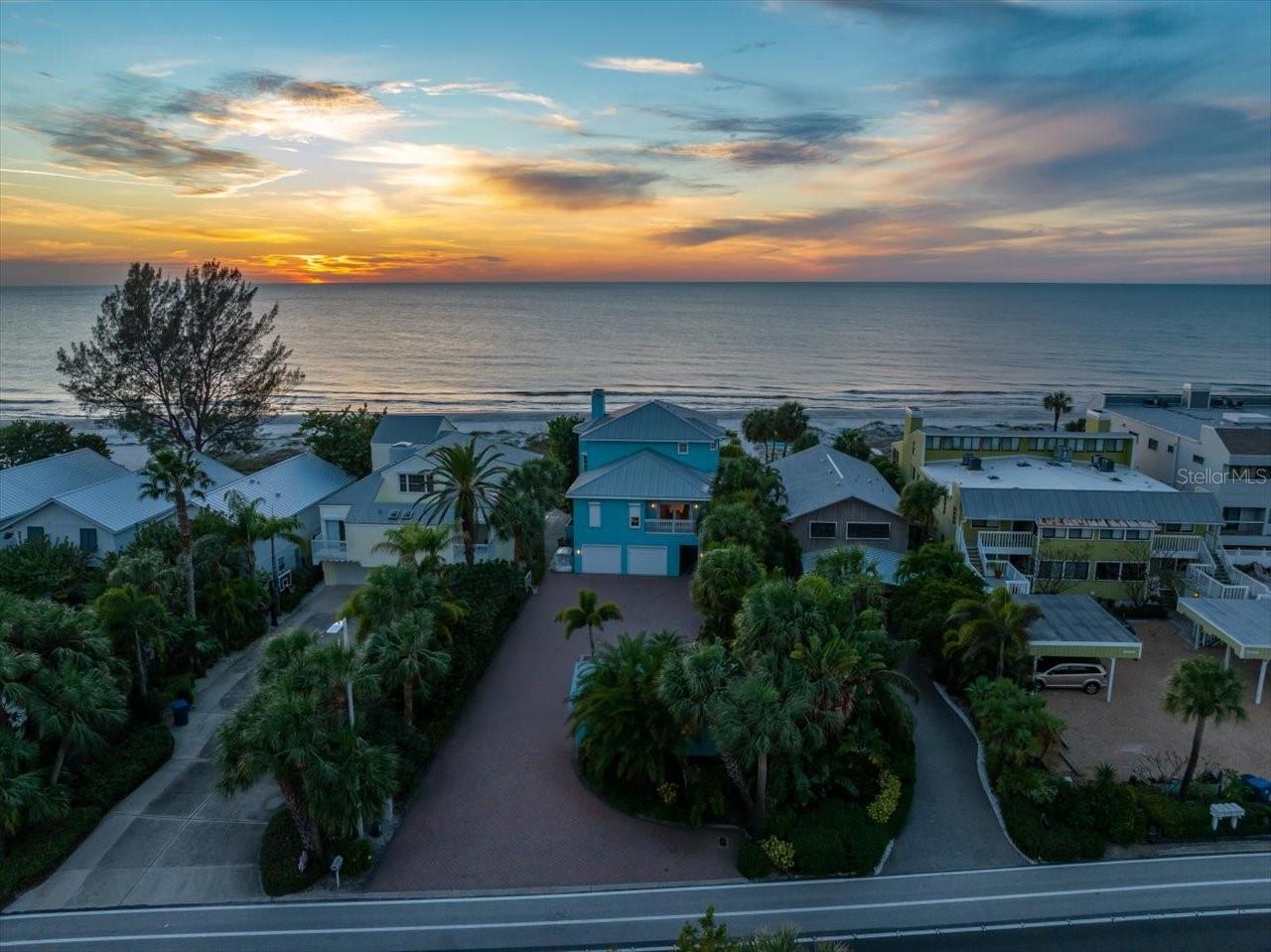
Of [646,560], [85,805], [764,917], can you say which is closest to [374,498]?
[646,560]

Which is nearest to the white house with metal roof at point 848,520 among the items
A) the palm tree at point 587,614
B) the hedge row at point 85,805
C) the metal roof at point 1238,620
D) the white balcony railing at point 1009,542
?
the white balcony railing at point 1009,542

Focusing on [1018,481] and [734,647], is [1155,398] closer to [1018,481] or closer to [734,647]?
[1018,481]

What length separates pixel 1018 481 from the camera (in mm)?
34312

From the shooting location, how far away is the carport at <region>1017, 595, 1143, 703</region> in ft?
77.8

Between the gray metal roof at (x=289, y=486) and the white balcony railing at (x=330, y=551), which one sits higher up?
the gray metal roof at (x=289, y=486)

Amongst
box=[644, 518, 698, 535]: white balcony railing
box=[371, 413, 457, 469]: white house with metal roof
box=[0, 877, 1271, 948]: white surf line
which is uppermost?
box=[371, 413, 457, 469]: white house with metal roof

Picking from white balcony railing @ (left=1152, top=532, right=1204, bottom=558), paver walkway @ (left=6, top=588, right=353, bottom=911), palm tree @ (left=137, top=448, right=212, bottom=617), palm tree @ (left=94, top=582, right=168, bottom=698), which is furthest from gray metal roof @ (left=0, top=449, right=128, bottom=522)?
white balcony railing @ (left=1152, top=532, right=1204, bottom=558)

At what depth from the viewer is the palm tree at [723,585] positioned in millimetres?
23828

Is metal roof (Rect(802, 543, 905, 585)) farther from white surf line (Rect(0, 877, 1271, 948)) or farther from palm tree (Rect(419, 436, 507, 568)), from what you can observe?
white surf line (Rect(0, 877, 1271, 948))

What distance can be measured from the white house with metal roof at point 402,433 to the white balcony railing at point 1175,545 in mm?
32771

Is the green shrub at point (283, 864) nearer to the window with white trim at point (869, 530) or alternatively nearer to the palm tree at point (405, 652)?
the palm tree at point (405, 652)

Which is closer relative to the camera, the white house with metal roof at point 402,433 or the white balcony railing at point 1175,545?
the white balcony railing at point 1175,545

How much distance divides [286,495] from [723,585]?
22.5 metres

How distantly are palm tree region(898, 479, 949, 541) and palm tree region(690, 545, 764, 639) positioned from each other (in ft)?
35.3
